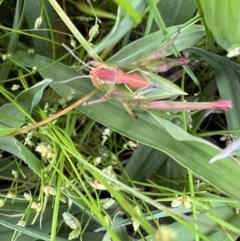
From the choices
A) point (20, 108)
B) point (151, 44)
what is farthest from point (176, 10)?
point (20, 108)

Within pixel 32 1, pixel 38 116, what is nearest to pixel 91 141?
pixel 38 116

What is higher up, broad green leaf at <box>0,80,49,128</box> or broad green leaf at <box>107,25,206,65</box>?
broad green leaf at <box>0,80,49,128</box>

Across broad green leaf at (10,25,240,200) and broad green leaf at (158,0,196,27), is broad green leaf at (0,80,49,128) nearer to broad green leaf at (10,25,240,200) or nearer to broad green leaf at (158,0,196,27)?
broad green leaf at (10,25,240,200)

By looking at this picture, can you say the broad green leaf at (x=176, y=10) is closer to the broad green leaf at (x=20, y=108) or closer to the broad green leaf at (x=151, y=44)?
the broad green leaf at (x=151, y=44)

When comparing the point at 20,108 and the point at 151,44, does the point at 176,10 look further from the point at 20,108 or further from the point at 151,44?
the point at 20,108

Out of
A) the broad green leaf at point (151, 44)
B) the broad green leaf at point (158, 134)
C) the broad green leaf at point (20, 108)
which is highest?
the broad green leaf at point (20, 108)

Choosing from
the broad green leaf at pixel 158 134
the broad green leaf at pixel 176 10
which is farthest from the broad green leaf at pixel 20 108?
the broad green leaf at pixel 176 10

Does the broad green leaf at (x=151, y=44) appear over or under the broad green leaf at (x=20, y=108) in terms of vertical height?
under

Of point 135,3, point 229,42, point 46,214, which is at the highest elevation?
point 135,3

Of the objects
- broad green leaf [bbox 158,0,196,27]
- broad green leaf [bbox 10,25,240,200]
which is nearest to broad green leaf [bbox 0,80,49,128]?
broad green leaf [bbox 10,25,240,200]

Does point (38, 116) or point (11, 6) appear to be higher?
point (11, 6)

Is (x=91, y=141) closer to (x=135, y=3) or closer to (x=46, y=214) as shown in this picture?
(x=46, y=214)
